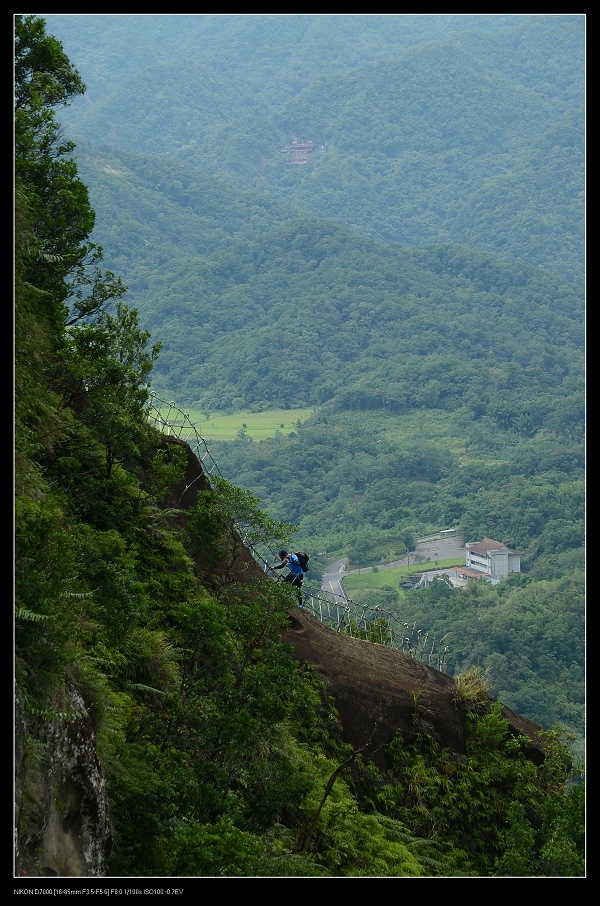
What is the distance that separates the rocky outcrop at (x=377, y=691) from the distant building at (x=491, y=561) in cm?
4192

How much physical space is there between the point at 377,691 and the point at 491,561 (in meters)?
44.6

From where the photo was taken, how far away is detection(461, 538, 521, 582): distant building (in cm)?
5537

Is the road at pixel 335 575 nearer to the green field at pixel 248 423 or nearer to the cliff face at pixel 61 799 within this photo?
the green field at pixel 248 423

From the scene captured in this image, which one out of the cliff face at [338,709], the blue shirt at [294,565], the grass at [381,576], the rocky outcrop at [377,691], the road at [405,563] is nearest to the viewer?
the cliff face at [338,709]

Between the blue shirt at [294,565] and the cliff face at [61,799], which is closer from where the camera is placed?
the cliff face at [61,799]

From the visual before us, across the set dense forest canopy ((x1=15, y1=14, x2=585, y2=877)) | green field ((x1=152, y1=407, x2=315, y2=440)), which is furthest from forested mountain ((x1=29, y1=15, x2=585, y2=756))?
green field ((x1=152, y1=407, x2=315, y2=440))

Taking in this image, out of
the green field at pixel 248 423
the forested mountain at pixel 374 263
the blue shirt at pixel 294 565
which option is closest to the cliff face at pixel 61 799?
the forested mountain at pixel 374 263

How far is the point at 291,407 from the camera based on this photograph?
9194cm

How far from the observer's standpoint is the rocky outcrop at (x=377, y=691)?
11.9 meters

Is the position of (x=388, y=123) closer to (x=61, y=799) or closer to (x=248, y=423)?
(x=248, y=423)

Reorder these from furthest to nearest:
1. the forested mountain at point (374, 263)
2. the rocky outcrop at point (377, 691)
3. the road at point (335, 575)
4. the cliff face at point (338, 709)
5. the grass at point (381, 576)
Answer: the forested mountain at point (374, 263)
the grass at point (381, 576)
the road at point (335, 575)
the rocky outcrop at point (377, 691)
the cliff face at point (338, 709)

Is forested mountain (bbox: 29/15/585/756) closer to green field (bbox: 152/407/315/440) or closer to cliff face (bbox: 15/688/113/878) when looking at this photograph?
green field (bbox: 152/407/315/440)

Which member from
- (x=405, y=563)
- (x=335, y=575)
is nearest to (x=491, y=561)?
(x=405, y=563)
